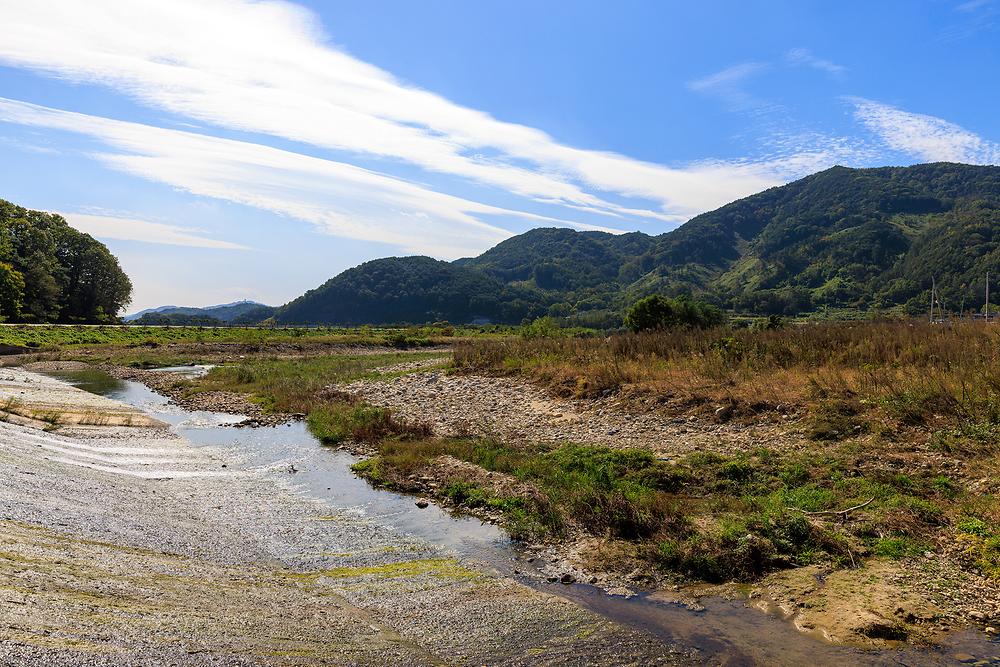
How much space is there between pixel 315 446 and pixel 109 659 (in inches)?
556

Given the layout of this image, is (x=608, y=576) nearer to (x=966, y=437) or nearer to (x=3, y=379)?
(x=966, y=437)

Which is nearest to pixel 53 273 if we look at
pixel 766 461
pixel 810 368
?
pixel 810 368

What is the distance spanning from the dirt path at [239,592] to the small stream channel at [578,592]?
0.39m

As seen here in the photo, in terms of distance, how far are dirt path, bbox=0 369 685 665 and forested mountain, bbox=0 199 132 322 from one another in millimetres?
72007

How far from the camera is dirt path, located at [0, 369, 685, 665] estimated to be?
19.0 feet

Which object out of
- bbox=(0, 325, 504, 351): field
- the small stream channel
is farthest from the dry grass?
bbox=(0, 325, 504, 351): field

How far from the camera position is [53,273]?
81.0 m

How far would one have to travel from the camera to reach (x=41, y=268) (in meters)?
74.7

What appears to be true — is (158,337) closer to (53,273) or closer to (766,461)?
(53,273)

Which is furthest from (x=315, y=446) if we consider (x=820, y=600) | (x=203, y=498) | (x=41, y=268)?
(x=41, y=268)

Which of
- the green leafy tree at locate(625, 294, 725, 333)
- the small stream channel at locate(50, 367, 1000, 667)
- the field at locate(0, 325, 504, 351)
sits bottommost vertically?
the small stream channel at locate(50, 367, 1000, 667)

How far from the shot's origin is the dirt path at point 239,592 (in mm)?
5777

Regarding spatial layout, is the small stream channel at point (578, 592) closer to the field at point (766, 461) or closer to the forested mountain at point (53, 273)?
the field at point (766, 461)

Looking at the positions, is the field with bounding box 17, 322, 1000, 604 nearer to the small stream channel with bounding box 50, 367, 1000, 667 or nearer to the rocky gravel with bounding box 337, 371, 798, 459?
the rocky gravel with bounding box 337, 371, 798, 459
